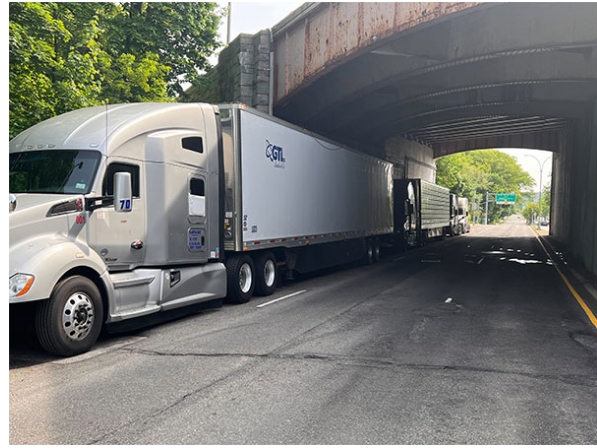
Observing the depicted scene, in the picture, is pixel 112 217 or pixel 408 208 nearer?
pixel 112 217

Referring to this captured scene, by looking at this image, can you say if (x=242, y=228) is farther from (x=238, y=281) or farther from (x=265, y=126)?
(x=265, y=126)

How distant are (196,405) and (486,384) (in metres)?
3.12

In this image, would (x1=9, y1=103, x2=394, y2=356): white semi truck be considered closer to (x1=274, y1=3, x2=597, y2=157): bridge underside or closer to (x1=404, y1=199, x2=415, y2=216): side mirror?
(x1=274, y1=3, x2=597, y2=157): bridge underside

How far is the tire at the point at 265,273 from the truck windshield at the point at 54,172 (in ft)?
16.7

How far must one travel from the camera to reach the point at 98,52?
1522 cm

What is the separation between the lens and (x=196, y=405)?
16.6 ft

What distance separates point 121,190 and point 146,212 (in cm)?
105

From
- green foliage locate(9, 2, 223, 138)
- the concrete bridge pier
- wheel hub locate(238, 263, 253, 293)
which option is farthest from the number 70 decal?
the concrete bridge pier

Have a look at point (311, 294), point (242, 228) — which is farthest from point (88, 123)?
point (311, 294)

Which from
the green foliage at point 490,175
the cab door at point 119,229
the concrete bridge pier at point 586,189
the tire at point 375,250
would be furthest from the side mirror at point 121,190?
the green foliage at point 490,175

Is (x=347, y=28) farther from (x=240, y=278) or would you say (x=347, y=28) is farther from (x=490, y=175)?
(x=490, y=175)

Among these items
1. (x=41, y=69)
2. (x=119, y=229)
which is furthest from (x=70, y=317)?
(x=41, y=69)

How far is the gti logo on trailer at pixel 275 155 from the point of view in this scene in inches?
472

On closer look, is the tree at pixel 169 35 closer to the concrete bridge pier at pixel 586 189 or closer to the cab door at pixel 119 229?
the cab door at pixel 119 229
